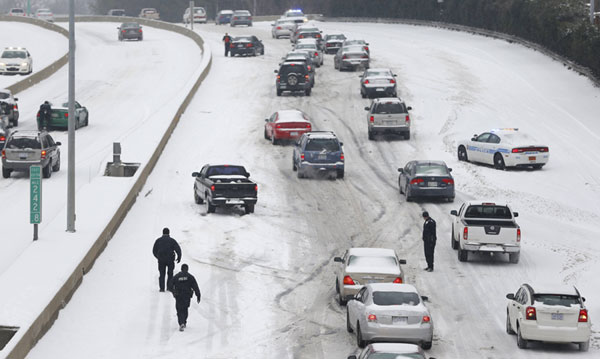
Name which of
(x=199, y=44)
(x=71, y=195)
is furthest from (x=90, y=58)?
(x=71, y=195)

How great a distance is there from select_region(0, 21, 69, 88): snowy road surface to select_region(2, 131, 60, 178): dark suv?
34563 millimetres

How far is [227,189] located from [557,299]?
577 inches

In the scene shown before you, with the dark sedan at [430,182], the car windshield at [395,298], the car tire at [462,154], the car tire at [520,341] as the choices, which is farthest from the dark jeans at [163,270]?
the car tire at [462,154]

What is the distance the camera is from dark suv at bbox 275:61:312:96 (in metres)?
59.6

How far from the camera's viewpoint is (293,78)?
59.6 metres

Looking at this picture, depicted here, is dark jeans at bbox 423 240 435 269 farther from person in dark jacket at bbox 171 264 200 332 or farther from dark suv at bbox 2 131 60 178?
dark suv at bbox 2 131 60 178

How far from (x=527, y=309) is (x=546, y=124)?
31.9 metres

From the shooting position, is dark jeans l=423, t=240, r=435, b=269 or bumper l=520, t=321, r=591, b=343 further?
dark jeans l=423, t=240, r=435, b=269

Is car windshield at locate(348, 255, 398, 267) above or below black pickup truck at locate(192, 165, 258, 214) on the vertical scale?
above

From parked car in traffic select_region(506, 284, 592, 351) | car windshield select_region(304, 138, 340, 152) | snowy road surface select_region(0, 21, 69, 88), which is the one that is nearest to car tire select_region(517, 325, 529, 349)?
parked car in traffic select_region(506, 284, 592, 351)

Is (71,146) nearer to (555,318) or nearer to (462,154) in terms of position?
(555,318)

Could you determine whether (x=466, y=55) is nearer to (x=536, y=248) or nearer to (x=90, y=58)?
(x=90, y=58)

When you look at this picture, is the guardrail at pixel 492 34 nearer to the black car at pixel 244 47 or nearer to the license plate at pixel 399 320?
the black car at pixel 244 47

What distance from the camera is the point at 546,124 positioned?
52281 millimetres
